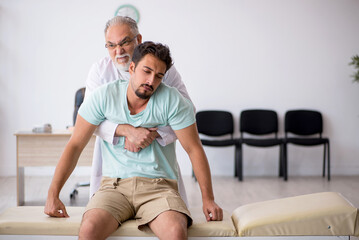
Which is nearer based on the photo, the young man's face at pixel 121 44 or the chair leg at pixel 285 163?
the young man's face at pixel 121 44

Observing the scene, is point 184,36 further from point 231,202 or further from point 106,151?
point 106,151

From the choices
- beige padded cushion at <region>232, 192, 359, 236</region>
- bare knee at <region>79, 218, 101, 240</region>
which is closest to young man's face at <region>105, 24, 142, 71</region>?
bare knee at <region>79, 218, 101, 240</region>

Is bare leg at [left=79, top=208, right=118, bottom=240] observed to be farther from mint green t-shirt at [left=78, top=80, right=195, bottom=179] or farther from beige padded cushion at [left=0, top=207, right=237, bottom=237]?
mint green t-shirt at [left=78, top=80, right=195, bottom=179]

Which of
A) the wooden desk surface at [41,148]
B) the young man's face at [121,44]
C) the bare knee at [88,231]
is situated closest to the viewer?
the bare knee at [88,231]

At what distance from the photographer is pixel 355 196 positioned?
4398mm

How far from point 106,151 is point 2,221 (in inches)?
21.1

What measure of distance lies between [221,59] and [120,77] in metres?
3.47

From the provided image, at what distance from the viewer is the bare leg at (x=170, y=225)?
164 cm

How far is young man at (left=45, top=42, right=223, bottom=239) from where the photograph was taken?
183 centimetres

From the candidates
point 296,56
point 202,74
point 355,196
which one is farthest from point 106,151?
point 296,56

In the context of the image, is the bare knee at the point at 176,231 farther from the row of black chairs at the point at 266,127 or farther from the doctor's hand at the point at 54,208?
the row of black chairs at the point at 266,127

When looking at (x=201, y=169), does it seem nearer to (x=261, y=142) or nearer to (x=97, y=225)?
(x=97, y=225)

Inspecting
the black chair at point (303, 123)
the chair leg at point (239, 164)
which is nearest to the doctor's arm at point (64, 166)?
the chair leg at point (239, 164)

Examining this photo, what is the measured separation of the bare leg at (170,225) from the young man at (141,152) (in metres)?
0.02
